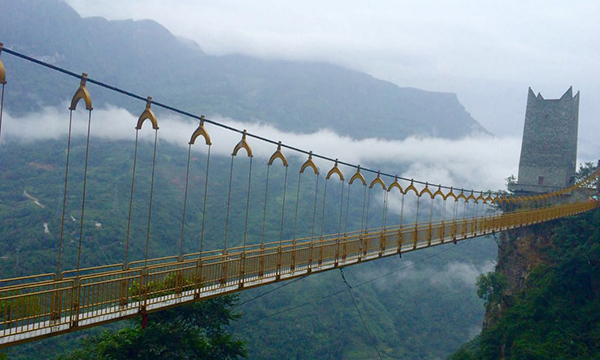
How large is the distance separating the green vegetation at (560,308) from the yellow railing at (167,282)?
172 inches

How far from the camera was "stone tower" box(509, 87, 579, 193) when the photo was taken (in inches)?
1155

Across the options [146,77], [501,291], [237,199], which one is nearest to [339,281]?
[237,199]

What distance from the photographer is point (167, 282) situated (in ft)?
30.9

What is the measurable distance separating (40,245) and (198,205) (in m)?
27.2

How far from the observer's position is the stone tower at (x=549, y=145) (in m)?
29.3

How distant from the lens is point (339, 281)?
2338 inches

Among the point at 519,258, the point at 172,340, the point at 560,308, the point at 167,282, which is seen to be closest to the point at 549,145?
the point at 519,258

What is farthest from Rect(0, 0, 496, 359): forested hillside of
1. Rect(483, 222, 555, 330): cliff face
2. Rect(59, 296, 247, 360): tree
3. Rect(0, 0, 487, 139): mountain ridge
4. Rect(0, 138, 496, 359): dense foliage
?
Rect(483, 222, 555, 330): cliff face

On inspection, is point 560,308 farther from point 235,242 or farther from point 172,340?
point 235,242

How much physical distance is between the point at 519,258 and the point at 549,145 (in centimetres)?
785

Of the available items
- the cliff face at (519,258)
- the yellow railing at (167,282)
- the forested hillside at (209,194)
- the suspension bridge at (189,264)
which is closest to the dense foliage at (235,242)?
the forested hillside at (209,194)

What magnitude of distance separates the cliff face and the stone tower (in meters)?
4.73

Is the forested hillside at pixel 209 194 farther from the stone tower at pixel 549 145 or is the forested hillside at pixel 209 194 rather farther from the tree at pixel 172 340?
the stone tower at pixel 549 145

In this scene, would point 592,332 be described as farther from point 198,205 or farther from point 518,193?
point 198,205
